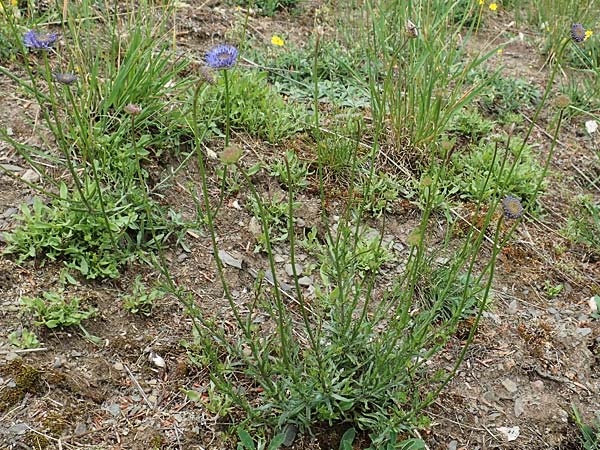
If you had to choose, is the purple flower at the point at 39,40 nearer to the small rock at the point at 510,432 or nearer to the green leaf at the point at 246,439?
the green leaf at the point at 246,439

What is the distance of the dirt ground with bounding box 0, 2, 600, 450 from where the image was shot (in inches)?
71.4

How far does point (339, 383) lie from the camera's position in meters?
1.76

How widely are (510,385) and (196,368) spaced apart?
1061 millimetres

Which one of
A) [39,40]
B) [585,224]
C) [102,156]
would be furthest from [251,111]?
[585,224]

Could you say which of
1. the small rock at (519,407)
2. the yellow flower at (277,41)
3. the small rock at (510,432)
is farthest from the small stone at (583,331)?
the yellow flower at (277,41)

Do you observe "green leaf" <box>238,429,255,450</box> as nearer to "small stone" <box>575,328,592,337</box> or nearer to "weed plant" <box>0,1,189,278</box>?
"weed plant" <box>0,1,189,278</box>

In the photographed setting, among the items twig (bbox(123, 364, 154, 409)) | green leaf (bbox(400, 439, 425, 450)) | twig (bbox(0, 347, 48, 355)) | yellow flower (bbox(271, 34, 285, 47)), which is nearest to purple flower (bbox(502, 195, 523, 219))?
green leaf (bbox(400, 439, 425, 450))

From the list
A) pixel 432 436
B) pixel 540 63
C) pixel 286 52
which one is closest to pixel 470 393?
pixel 432 436

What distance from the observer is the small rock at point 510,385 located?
216cm

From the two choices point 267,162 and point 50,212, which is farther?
point 267,162

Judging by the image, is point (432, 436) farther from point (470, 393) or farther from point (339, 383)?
point (339, 383)

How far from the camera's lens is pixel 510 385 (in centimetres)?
217

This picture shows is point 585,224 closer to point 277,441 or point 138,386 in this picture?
point 277,441

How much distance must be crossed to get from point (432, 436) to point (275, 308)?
2.16 feet
